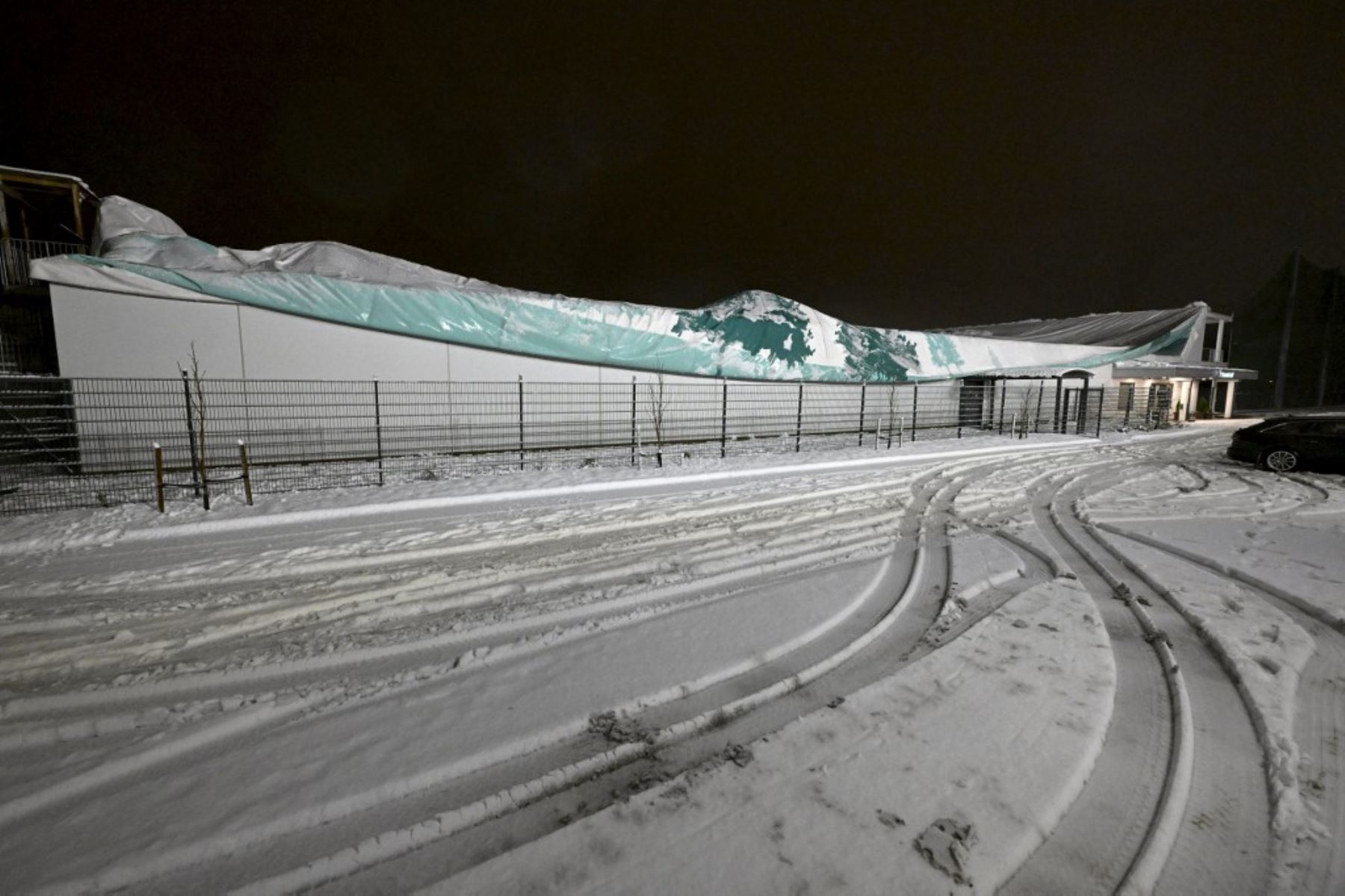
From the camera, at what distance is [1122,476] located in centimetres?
1079

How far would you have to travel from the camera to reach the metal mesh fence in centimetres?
845

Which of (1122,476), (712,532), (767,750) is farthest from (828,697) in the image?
(1122,476)

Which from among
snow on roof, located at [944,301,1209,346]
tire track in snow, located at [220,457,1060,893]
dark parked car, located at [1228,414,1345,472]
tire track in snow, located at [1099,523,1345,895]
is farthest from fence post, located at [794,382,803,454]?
snow on roof, located at [944,301,1209,346]

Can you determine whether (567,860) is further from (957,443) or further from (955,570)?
(957,443)

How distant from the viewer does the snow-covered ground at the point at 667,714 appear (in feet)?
6.52

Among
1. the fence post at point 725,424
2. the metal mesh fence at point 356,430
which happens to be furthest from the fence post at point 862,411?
the fence post at point 725,424

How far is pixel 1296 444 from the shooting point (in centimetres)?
1146

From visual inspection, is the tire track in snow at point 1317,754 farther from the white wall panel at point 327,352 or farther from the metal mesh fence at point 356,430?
the white wall panel at point 327,352

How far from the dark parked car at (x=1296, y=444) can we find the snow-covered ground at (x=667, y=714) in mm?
8069

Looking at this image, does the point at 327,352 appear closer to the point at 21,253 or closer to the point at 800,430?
the point at 21,253

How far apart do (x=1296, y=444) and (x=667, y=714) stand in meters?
16.2

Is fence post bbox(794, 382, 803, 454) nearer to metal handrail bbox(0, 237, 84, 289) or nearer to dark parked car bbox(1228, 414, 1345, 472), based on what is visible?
dark parked car bbox(1228, 414, 1345, 472)

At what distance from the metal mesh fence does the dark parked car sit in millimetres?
7542

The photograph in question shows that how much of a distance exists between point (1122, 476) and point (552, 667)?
12486 millimetres
